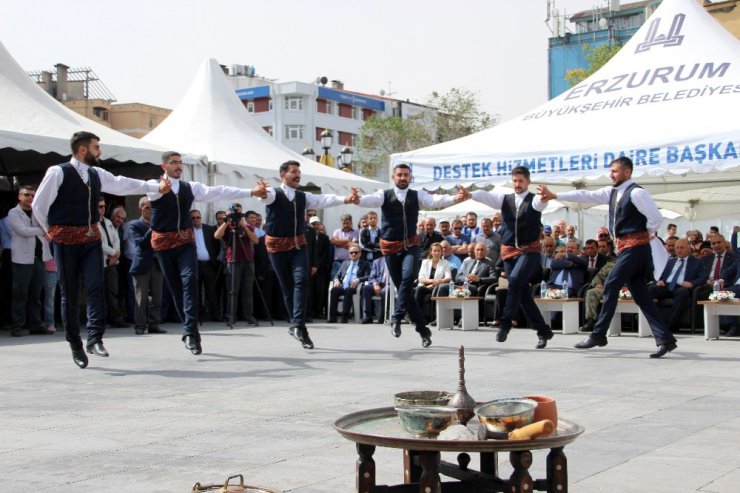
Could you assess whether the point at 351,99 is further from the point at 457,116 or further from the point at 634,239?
Answer: the point at 634,239

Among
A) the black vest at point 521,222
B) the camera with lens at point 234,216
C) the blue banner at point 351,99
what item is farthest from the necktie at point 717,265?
the blue banner at point 351,99

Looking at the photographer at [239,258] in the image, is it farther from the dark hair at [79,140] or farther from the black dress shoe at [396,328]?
the dark hair at [79,140]

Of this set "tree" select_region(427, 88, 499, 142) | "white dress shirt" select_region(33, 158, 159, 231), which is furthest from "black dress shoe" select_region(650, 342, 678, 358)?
"tree" select_region(427, 88, 499, 142)

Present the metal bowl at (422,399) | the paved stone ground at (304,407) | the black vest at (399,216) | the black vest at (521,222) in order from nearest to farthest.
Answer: the metal bowl at (422,399)
the paved stone ground at (304,407)
the black vest at (521,222)
the black vest at (399,216)

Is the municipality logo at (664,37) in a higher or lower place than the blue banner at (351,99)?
lower

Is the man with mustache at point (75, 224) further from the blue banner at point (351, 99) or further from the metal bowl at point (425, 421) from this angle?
the blue banner at point (351, 99)

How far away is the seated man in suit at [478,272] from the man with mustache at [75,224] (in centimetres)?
687

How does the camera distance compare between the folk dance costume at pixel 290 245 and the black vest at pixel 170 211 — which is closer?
the black vest at pixel 170 211

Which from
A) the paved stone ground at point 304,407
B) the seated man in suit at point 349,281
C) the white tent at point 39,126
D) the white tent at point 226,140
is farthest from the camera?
the white tent at point 226,140

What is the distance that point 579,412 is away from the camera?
6105 millimetres

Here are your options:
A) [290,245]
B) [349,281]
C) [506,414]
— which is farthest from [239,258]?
[506,414]

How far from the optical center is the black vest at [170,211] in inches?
385

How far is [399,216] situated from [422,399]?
22.8ft

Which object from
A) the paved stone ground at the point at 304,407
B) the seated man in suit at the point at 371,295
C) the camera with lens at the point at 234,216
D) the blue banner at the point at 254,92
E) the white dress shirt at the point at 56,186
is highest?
the blue banner at the point at 254,92
